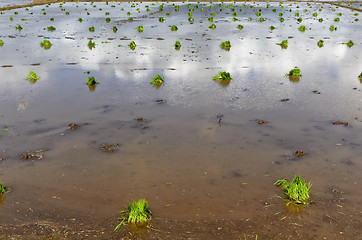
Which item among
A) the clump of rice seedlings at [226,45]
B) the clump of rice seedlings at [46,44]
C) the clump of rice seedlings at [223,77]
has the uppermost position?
the clump of rice seedlings at [226,45]

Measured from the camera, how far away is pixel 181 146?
8898mm

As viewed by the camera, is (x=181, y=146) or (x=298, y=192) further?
(x=181, y=146)

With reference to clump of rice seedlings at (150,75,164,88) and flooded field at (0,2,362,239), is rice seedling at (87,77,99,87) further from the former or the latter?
clump of rice seedlings at (150,75,164,88)

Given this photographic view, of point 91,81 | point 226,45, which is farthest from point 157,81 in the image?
point 226,45

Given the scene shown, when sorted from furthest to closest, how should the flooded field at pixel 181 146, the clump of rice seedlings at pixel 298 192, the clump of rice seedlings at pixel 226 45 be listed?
the clump of rice seedlings at pixel 226 45, the clump of rice seedlings at pixel 298 192, the flooded field at pixel 181 146

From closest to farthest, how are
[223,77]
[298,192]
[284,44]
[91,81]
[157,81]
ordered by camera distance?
[298,192], [91,81], [157,81], [223,77], [284,44]

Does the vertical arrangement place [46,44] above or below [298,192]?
above

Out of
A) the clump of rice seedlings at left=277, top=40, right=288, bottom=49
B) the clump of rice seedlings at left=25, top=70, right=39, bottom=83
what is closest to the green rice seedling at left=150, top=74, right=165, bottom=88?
the clump of rice seedlings at left=25, top=70, right=39, bottom=83

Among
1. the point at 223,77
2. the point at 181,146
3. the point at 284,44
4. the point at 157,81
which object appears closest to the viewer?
the point at 181,146

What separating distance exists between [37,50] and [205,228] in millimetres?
21870

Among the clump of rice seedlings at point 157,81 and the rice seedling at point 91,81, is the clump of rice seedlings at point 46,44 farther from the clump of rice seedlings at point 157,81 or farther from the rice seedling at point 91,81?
the clump of rice seedlings at point 157,81

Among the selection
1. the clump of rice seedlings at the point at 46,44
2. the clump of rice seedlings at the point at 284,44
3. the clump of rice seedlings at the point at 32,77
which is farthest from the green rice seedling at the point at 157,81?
the clump of rice seedlings at the point at 46,44

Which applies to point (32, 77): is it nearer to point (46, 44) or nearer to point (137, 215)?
point (46, 44)

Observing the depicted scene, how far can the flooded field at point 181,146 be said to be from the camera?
6.02 metres
